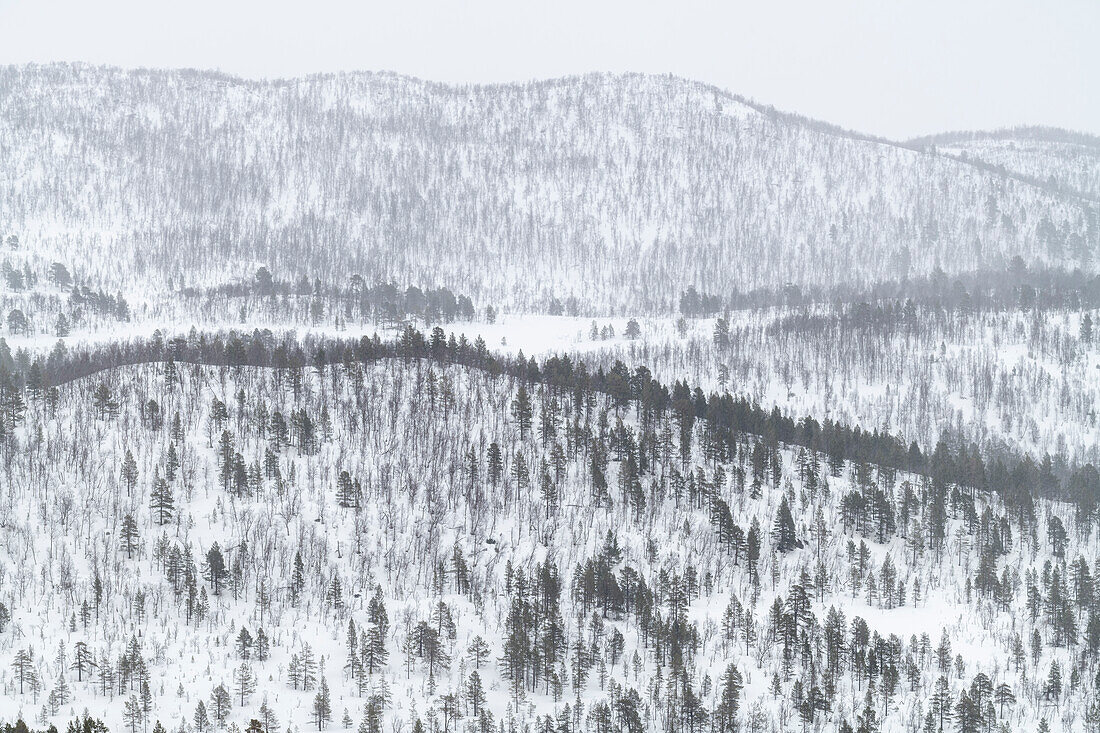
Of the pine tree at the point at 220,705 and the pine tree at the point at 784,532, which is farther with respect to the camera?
the pine tree at the point at 784,532

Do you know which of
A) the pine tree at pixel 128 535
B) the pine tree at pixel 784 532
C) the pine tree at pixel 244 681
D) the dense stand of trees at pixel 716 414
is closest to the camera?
the pine tree at pixel 244 681

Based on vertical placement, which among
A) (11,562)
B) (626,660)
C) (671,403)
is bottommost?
(626,660)

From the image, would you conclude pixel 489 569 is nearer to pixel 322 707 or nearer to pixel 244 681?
pixel 322 707

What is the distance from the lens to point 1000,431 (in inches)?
7830

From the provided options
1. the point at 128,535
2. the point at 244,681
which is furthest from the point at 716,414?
the point at 128,535

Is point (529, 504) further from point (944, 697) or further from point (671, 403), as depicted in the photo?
point (944, 697)

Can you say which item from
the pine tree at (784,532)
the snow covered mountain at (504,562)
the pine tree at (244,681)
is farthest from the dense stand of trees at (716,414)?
the pine tree at (244,681)

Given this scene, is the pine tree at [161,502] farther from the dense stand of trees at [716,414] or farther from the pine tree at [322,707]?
the pine tree at [322,707]

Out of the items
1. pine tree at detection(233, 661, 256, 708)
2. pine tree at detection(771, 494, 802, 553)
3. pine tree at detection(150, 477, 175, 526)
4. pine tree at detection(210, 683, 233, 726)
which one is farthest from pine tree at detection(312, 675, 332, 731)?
pine tree at detection(771, 494, 802, 553)

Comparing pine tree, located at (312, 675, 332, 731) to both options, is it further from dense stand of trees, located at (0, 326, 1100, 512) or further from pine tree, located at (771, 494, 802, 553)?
dense stand of trees, located at (0, 326, 1100, 512)

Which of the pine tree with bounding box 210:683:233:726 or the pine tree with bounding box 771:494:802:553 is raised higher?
the pine tree with bounding box 771:494:802:553

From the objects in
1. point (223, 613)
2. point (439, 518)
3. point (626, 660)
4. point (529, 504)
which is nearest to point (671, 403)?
point (529, 504)

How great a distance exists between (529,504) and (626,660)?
26052 mm

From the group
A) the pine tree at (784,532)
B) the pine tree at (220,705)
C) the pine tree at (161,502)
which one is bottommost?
the pine tree at (220,705)
